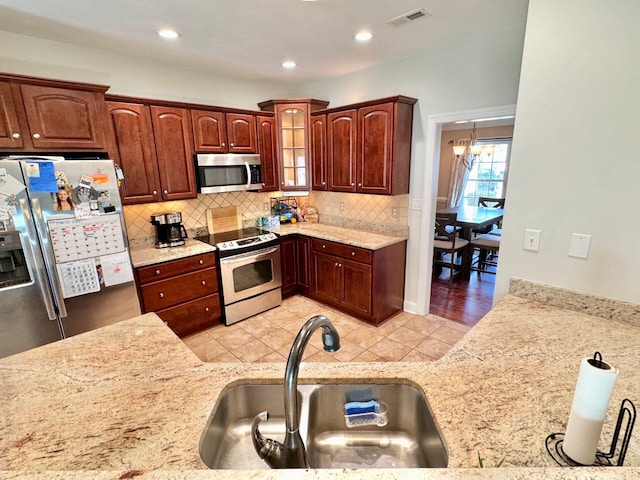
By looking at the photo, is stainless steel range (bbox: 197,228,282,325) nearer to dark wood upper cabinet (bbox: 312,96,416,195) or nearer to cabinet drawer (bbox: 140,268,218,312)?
cabinet drawer (bbox: 140,268,218,312)

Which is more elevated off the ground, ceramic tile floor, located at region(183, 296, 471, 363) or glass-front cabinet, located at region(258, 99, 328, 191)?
glass-front cabinet, located at region(258, 99, 328, 191)

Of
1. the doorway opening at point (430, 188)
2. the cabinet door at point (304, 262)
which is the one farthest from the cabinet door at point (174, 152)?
the doorway opening at point (430, 188)

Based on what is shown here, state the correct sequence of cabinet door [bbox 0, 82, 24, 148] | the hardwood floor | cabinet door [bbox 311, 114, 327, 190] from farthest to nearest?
cabinet door [bbox 311, 114, 327, 190], the hardwood floor, cabinet door [bbox 0, 82, 24, 148]

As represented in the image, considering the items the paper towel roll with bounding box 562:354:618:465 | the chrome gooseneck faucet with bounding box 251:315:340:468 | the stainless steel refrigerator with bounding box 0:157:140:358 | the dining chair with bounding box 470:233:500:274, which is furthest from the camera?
the dining chair with bounding box 470:233:500:274

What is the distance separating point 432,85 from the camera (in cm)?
301

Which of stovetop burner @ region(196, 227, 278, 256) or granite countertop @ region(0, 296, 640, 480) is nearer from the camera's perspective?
granite countertop @ region(0, 296, 640, 480)

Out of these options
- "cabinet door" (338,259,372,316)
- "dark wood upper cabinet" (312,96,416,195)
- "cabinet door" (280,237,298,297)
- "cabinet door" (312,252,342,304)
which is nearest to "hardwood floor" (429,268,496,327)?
"cabinet door" (338,259,372,316)

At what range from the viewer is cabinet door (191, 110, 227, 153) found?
3209mm

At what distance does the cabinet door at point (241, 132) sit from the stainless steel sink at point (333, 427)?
9.63ft

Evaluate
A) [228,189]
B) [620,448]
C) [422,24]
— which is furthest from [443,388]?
[228,189]

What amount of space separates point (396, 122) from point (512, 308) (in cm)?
204

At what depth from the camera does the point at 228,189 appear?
3439 millimetres

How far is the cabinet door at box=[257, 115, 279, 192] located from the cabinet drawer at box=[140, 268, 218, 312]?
4.23 feet

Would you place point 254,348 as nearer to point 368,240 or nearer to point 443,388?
point 368,240
